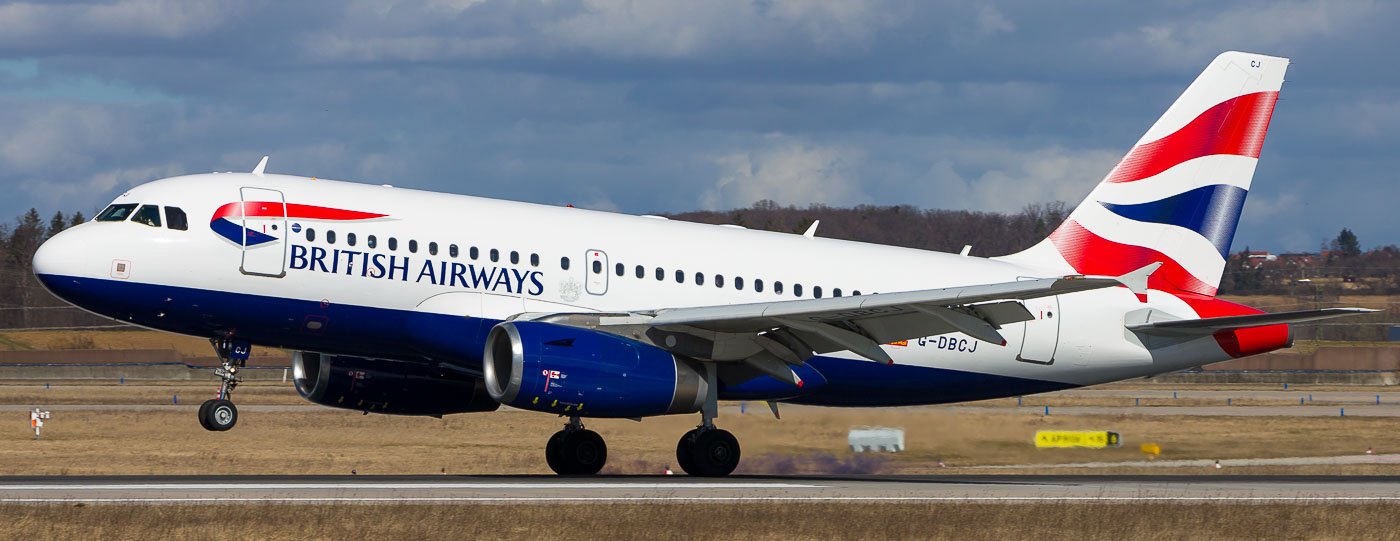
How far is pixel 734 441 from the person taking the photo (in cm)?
2566

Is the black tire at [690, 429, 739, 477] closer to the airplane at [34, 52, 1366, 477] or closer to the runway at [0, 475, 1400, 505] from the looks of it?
the airplane at [34, 52, 1366, 477]

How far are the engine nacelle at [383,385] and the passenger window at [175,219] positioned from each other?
14.2 ft

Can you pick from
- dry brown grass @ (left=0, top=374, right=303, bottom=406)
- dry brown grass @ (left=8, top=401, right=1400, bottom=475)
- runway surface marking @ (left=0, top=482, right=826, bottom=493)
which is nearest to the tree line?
dry brown grass @ (left=0, top=374, right=303, bottom=406)

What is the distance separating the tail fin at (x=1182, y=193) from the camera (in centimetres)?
2925

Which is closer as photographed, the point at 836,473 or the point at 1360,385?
the point at 836,473

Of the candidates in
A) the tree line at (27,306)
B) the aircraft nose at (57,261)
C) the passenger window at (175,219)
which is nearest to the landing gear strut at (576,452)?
the passenger window at (175,219)

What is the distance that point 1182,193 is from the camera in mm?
29375

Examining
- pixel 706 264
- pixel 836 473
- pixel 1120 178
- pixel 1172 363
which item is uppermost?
pixel 1120 178

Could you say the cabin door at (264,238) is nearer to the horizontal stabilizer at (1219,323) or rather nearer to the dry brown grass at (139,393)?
the horizontal stabilizer at (1219,323)

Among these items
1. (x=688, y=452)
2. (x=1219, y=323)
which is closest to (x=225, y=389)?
(x=688, y=452)

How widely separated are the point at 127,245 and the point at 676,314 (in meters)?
8.55

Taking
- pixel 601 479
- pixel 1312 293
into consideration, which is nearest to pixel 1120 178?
pixel 601 479

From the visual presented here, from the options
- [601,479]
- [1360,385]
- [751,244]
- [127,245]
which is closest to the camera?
[127,245]

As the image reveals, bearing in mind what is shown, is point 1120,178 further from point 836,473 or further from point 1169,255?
point 836,473
